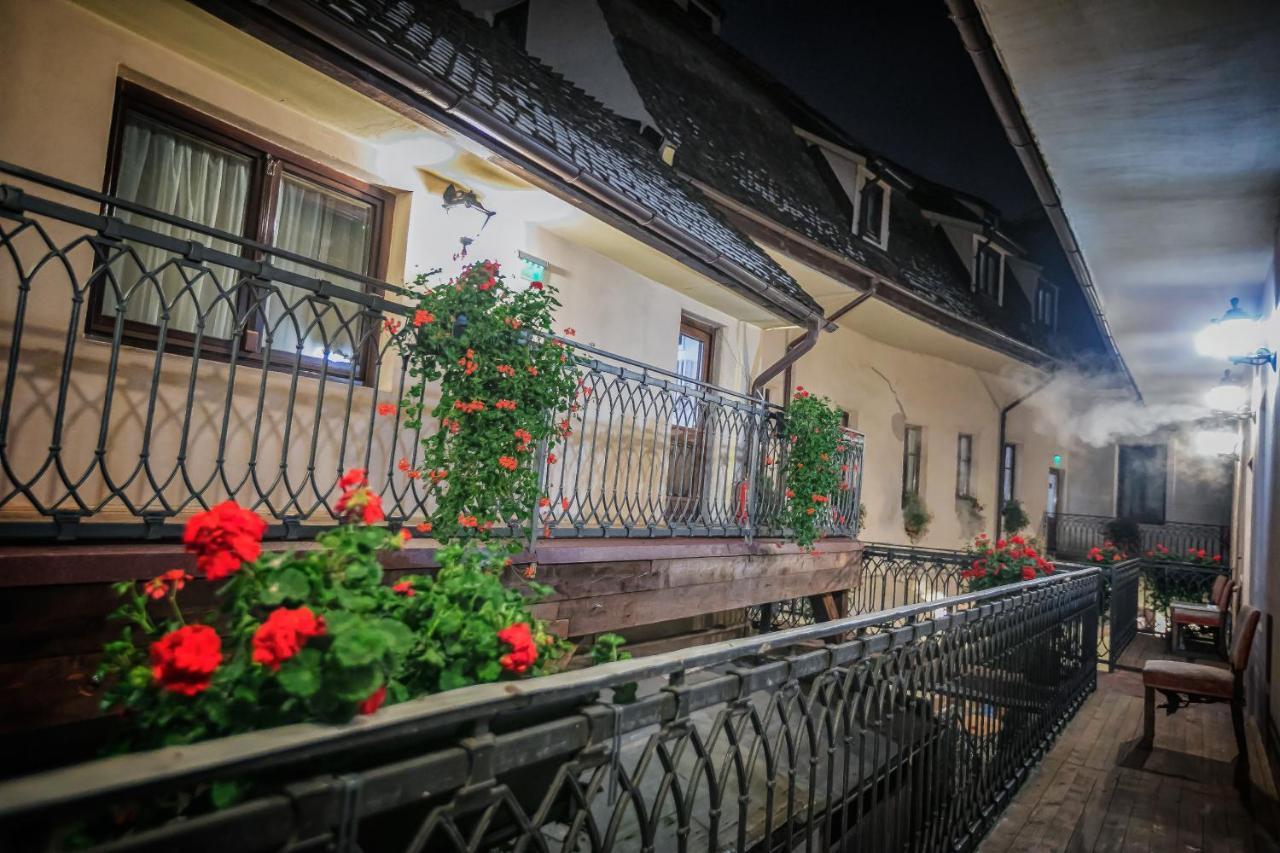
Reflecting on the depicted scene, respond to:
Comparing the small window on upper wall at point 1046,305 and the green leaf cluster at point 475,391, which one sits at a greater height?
the small window on upper wall at point 1046,305

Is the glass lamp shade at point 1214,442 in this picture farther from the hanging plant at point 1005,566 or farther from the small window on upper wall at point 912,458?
the hanging plant at point 1005,566

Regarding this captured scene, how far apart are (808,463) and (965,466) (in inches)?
426

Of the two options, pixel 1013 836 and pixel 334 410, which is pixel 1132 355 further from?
pixel 334 410

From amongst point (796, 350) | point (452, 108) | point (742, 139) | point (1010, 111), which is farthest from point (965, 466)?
point (452, 108)

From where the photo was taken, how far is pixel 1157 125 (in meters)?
3.90

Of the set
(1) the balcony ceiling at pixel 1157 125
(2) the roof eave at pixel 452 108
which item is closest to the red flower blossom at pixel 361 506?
(2) the roof eave at pixel 452 108

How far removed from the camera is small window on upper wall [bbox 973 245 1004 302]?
15719 millimetres

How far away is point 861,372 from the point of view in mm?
12523

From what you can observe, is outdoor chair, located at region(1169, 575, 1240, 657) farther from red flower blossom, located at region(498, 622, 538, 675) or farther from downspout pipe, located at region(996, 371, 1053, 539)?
red flower blossom, located at region(498, 622, 538, 675)

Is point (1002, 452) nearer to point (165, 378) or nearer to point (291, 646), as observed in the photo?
point (165, 378)

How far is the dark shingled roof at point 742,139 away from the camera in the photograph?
9.52 meters

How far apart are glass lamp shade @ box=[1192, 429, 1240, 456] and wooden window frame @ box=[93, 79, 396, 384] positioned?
564 inches

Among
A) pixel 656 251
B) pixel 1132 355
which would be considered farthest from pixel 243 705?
pixel 1132 355

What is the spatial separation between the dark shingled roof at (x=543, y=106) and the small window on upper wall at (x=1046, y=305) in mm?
12633
